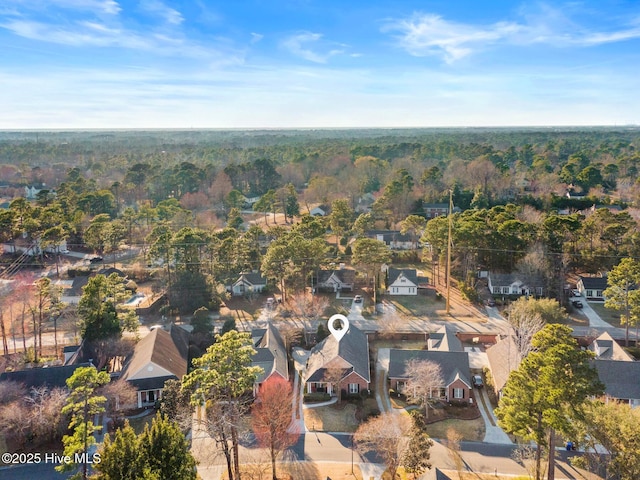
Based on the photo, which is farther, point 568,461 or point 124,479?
point 568,461

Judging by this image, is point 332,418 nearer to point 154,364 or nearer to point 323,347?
point 323,347

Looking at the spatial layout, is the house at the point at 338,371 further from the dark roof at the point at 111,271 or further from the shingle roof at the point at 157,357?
the dark roof at the point at 111,271

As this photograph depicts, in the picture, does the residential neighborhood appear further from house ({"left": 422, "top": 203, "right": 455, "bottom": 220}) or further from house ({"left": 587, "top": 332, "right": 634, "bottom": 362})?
house ({"left": 422, "top": 203, "right": 455, "bottom": 220})

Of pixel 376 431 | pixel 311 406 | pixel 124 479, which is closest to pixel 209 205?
pixel 311 406

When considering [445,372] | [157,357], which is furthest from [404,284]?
[157,357]

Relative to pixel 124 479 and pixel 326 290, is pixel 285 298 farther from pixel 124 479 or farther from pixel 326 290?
pixel 124 479

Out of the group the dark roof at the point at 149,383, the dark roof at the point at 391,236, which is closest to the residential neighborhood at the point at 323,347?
the dark roof at the point at 149,383

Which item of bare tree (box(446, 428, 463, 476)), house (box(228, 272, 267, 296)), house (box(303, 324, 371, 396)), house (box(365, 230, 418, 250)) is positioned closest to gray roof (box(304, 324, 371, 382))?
house (box(303, 324, 371, 396))
